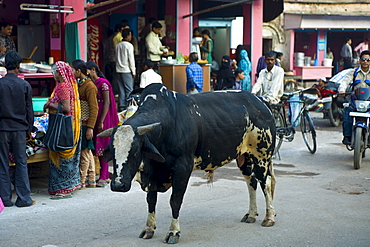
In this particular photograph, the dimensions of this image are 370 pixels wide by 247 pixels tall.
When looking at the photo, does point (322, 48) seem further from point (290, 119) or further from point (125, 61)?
point (290, 119)

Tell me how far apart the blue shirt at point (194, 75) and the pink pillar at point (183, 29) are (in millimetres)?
1730

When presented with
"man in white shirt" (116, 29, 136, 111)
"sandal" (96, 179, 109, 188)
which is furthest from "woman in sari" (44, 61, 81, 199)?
"man in white shirt" (116, 29, 136, 111)

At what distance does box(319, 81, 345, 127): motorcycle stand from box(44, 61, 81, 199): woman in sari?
9030mm

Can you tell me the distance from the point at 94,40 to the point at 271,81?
6.65 meters

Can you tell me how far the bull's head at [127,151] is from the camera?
5.15 metres

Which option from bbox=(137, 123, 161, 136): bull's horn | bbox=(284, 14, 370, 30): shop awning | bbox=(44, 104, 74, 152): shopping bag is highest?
bbox=(284, 14, 370, 30): shop awning

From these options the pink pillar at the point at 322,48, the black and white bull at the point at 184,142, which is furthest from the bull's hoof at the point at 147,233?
the pink pillar at the point at 322,48

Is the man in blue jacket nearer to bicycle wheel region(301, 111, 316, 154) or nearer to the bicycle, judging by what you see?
the bicycle

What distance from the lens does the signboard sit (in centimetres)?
1558

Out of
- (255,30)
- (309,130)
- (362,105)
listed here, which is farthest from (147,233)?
(255,30)

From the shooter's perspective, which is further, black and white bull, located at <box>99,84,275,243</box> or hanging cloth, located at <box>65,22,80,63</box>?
hanging cloth, located at <box>65,22,80,63</box>

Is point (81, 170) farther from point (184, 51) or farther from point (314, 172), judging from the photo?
point (184, 51)

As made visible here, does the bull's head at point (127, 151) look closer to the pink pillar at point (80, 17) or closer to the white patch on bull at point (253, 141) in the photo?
the white patch on bull at point (253, 141)

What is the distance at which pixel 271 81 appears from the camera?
35.5ft
